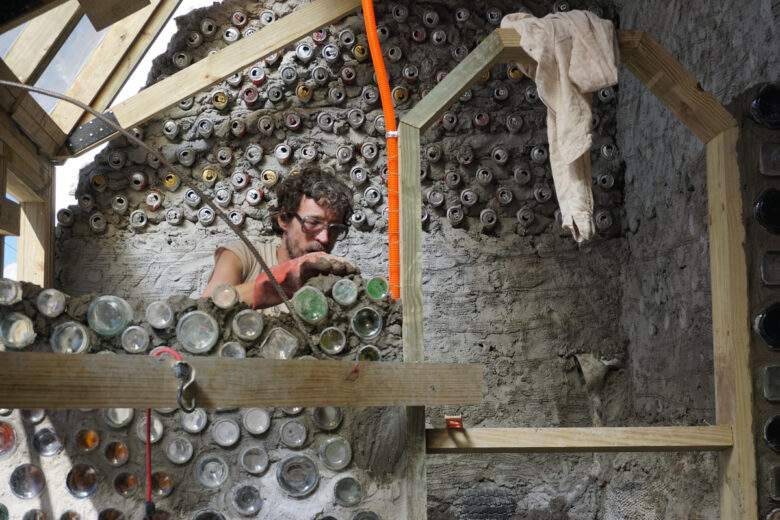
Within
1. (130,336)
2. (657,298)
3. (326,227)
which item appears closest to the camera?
(130,336)

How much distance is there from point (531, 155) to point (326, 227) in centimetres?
152

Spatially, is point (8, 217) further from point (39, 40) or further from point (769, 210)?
point (769, 210)

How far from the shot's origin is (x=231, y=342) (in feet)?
7.46

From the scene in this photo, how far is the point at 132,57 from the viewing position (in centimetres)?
441

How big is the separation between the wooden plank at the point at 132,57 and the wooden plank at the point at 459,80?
2270 millimetres

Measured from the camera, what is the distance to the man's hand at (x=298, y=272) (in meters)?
2.56

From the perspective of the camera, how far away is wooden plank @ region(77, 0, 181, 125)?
4.36m

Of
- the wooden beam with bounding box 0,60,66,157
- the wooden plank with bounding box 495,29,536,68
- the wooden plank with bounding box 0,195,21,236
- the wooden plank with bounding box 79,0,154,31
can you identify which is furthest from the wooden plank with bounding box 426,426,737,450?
the wooden beam with bounding box 0,60,66,157

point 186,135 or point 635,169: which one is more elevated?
point 186,135

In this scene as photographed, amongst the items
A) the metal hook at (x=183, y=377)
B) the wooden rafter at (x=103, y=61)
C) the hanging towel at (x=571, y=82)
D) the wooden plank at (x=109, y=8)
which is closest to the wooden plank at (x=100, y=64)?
the wooden rafter at (x=103, y=61)

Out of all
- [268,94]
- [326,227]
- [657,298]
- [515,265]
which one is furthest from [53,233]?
[657,298]

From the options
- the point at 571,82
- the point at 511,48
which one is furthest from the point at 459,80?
the point at 571,82

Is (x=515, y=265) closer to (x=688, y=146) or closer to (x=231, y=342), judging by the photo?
(x=688, y=146)

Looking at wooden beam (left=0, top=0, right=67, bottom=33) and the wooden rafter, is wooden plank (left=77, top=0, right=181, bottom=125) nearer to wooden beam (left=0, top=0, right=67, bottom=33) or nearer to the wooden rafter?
the wooden rafter
